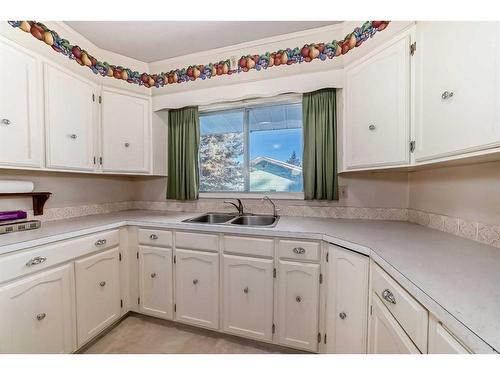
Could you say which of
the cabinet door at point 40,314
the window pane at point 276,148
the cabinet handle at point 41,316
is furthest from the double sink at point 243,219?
the cabinet handle at point 41,316

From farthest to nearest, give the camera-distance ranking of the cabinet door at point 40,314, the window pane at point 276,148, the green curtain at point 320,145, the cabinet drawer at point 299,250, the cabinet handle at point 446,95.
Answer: the window pane at point 276,148
the green curtain at point 320,145
the cabinet drawer at point 299,250
the cabinet door at point 40,314
the cabinet handle at point 446,95

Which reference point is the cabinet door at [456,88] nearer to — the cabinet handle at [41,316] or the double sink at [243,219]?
the double sink at [243,219]

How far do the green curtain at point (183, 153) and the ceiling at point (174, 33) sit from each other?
22.6 inches

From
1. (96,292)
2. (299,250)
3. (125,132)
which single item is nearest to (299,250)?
(299,250)

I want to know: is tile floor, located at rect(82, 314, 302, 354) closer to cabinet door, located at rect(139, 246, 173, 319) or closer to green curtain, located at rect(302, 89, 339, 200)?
cabinet door, located at rect(139, 246, 173, 319)

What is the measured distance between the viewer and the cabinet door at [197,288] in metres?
1.55

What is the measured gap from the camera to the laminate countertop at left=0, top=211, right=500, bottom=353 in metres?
0.50

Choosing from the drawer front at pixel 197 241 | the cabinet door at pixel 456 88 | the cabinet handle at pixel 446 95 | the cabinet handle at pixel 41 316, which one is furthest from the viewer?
the drawer front at pixel 197 241

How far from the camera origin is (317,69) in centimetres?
171

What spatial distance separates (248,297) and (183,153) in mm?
1542

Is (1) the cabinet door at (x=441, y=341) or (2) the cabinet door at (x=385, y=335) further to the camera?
(2) the cabinet door at (x=385, y=335)

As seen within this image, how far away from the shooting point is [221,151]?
7.50 feet

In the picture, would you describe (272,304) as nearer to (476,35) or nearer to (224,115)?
(476,35)

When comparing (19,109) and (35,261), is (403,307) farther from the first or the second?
(19,109)
